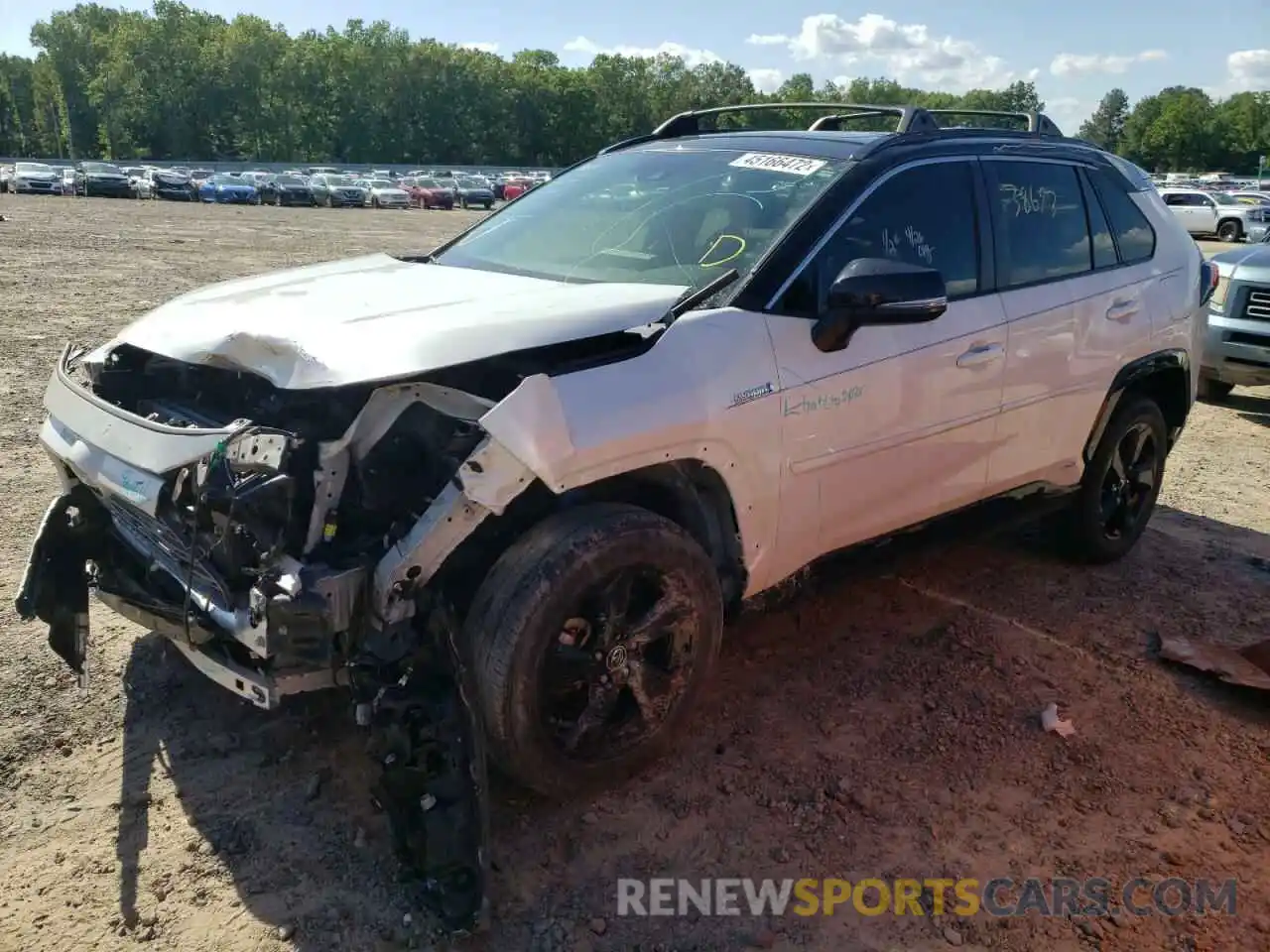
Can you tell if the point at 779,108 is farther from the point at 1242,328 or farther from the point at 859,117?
the point at 1242,328

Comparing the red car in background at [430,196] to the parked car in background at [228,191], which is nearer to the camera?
the parked car in background at [228,191]

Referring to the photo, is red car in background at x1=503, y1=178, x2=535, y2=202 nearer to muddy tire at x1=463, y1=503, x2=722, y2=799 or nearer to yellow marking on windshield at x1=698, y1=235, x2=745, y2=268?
yellow marking on windshield at x1=698, y1=235, x2=745, y2=268

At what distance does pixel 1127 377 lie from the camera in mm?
4629

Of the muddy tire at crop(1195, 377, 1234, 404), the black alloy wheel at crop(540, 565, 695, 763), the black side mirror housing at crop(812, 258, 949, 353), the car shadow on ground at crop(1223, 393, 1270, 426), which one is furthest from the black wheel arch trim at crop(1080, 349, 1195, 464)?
the muddy tire at crop(1195, 377, 1234, 404)

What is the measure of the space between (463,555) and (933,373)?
1822 millimetres

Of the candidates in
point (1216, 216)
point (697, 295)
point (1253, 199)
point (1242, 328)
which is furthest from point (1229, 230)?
point (697, 295)

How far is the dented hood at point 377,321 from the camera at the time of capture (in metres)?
2.75

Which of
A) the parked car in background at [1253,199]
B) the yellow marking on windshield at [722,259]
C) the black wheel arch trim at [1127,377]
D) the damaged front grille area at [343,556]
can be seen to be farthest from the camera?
the parked car in background at [1253,199]

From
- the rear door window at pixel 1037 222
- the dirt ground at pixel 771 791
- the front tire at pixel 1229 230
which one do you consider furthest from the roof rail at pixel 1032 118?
the front tire at pixel 1229 230

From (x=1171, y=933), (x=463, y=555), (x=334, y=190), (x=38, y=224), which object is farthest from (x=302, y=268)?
(x=334, y=190)

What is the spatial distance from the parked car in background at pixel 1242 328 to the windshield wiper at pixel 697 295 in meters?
6.42

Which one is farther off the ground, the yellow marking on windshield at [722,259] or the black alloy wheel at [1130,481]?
the yellow marking on windshield at [722,259]

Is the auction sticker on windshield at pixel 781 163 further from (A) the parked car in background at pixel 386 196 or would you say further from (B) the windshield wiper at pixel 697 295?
(A) the parked car in background at pixel 386 196

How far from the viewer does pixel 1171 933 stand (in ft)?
8.81
